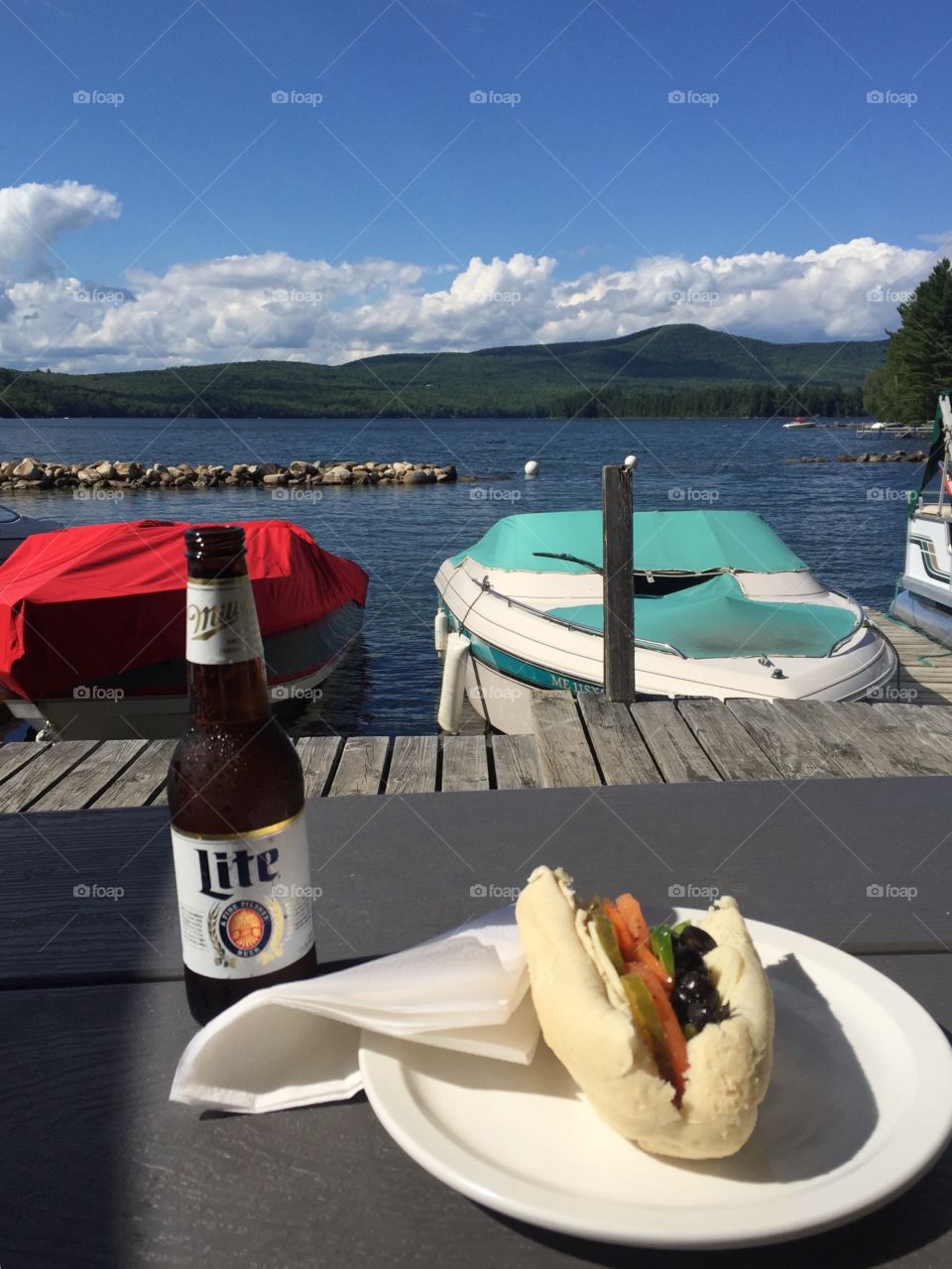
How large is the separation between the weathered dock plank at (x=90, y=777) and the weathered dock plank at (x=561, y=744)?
1.41 meters

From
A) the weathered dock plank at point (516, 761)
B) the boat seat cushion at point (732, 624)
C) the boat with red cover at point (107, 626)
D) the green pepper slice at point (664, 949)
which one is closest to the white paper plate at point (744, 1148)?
the green pepper slice at point (664, 949)

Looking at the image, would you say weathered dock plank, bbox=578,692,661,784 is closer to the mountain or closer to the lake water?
the lake water

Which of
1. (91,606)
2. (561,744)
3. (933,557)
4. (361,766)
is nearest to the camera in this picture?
(361,766)

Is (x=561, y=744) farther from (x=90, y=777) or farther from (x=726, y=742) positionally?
(x=90, y=777)

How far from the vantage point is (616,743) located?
3.27 metres

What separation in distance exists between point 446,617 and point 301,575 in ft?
7.79

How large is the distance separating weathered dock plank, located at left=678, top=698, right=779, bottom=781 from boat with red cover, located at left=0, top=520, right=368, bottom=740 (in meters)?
5.36

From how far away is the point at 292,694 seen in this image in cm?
1091

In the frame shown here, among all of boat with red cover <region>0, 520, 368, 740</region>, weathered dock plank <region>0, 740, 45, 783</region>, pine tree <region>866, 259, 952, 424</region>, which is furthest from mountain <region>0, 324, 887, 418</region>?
weathered dock plank <region>0, 740, 45, 783</region>

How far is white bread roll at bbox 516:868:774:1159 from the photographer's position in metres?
0.76

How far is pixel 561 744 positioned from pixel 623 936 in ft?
7.62

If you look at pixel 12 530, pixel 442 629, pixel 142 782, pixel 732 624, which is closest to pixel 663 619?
pixel 732 624

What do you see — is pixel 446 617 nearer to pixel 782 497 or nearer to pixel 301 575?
pixel 301 575

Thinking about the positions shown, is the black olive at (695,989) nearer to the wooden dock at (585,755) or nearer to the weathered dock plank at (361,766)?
the wooden dock at (585,755)
